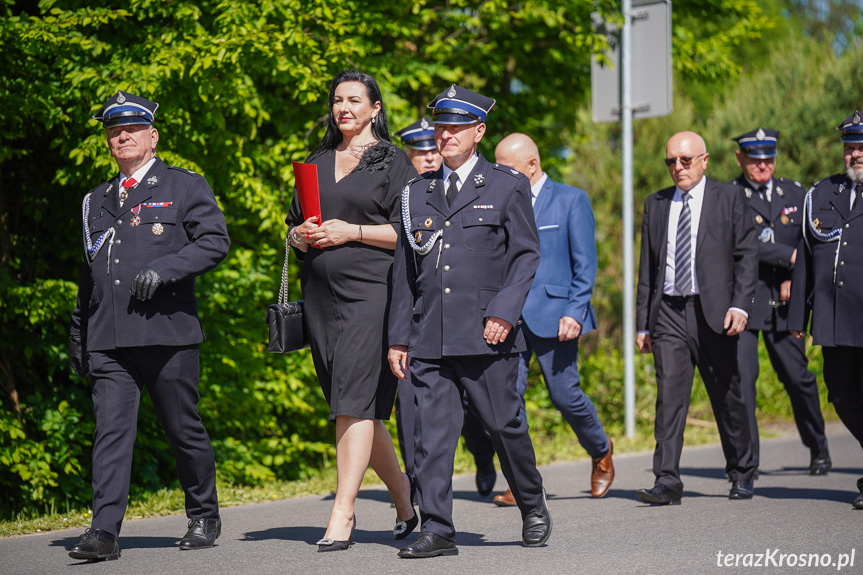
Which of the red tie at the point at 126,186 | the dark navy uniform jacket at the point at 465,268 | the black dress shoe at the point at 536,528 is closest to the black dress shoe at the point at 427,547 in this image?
the black dress shoe at the point at 536,528

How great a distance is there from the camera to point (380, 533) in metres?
6.00

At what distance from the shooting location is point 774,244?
8039 millimetres

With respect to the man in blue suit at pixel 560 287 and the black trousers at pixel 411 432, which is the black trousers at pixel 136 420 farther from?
the man in blue suit at pixel 560 287

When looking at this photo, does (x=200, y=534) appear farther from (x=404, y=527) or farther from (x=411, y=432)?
(x=411, y=432)

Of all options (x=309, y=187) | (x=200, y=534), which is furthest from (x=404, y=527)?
(x=309, y=187)

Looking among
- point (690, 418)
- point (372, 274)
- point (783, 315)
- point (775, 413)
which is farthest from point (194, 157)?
point (775, 413)

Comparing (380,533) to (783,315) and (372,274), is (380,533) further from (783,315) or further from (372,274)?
(783,315)

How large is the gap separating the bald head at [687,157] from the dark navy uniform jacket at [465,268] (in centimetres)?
195

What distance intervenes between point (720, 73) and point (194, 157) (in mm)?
6416

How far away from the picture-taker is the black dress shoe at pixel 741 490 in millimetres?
6852

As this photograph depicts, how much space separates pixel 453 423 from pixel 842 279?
2932 mm

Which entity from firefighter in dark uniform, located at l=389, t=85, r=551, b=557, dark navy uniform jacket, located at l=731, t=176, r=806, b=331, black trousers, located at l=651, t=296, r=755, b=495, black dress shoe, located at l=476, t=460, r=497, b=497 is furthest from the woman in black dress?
dark navy uniform jacket, located at l=731, t=176, r=806, b=331

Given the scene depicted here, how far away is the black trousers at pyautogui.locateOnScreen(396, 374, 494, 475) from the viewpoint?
6578mm

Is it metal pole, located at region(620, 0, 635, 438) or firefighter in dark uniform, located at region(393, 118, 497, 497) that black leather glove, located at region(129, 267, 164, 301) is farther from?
metal pole, located at region(620, 0, 635, 438)
